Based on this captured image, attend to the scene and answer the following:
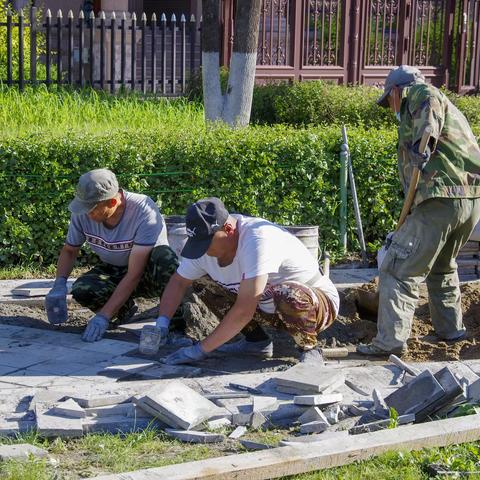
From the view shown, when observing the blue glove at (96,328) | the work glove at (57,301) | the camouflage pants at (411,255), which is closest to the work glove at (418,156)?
the camouflage pants at (411,255)

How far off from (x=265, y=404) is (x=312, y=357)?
1060mm

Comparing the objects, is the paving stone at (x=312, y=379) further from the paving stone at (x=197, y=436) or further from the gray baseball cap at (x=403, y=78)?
the gray baseball cap at (x=403, y=78)

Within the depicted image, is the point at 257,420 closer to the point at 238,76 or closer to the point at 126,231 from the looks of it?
the point at 126,231

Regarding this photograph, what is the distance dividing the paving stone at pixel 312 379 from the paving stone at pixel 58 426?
1.17 meters

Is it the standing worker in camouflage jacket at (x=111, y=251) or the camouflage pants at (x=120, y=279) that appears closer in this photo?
the standing worker in camouflage jacket at (x=111, y=251)

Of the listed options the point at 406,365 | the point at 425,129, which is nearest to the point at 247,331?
the point at 406,365

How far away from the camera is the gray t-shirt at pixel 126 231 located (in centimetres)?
684

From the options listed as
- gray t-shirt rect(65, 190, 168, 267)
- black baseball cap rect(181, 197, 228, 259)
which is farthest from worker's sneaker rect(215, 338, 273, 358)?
black baseball cap rect(181, 197, 228, 259)

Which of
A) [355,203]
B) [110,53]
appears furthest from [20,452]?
[110,53]

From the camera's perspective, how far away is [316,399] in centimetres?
519

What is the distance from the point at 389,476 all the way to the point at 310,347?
6.44ft

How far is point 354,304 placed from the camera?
25.3 ft

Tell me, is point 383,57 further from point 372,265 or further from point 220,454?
point 220,454

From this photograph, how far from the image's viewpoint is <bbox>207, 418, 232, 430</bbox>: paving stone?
5.06m
